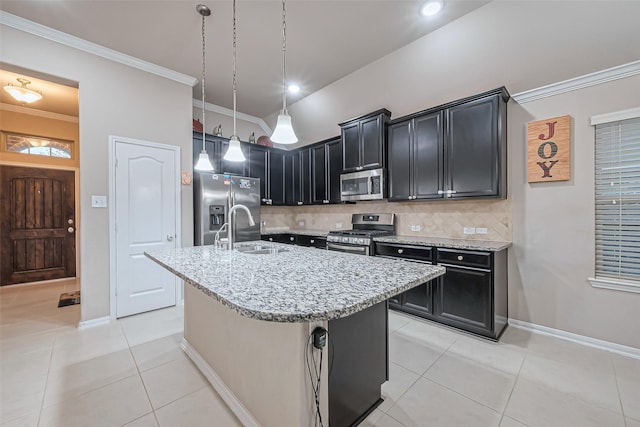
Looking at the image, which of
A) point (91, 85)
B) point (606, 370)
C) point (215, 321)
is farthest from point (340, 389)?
point (91, 85)

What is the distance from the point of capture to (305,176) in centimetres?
463

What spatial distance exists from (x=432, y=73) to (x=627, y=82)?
1.64 meters

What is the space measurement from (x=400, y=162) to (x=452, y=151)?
0.64 m

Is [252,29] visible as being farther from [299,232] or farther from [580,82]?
[580,82]

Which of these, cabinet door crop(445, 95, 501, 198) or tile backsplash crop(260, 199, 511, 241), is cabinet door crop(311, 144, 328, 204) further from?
cabinet door crop(445, 95, 501, 198)

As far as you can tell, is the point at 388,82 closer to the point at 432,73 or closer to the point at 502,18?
the point at 432,73

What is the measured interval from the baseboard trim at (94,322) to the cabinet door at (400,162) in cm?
375

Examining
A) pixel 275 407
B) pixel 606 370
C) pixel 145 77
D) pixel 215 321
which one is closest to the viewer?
pixel 275 407

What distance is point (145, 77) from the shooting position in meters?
3.26

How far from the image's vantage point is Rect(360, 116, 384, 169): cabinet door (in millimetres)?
3414

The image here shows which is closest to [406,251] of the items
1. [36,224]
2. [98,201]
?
[98,201]

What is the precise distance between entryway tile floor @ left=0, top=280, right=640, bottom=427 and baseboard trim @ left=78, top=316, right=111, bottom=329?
0.11m

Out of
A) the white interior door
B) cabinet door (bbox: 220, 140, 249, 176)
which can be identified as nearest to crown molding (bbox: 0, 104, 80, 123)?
the white interior door

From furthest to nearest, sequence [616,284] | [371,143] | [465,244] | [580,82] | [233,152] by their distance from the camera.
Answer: [371,143] < [465,244] < [580,82] < [616,284] < [233,152]
